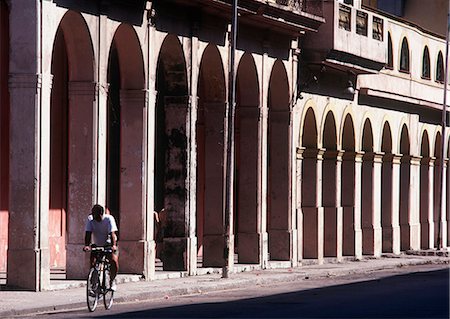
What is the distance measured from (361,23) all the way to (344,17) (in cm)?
178

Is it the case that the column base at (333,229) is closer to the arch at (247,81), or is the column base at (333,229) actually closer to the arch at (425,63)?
the arch at (247,81)

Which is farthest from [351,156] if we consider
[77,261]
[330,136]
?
[77,261]

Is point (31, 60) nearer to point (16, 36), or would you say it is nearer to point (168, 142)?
point (16, 36)

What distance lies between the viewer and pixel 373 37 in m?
46.1

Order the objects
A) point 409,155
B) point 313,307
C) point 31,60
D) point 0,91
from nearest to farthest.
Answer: point 313,307
point 31,60
point 0,91
point 409,155

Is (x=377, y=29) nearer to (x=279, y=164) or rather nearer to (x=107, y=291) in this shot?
(x=279, y=164)

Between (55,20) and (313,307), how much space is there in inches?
269

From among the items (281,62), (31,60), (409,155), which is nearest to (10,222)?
(31,60)

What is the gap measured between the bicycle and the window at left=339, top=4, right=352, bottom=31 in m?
19.5

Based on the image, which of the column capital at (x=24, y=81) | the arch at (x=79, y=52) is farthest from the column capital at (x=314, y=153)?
the column capital at (x=24, y=81)

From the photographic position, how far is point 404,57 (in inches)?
2048

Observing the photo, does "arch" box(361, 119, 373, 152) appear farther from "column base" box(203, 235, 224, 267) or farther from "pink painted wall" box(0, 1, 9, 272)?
"pink painted wall" box(0, 1, 9, 272)

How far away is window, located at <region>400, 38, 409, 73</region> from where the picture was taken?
5178cm

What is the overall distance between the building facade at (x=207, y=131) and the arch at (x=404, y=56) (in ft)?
0.20
